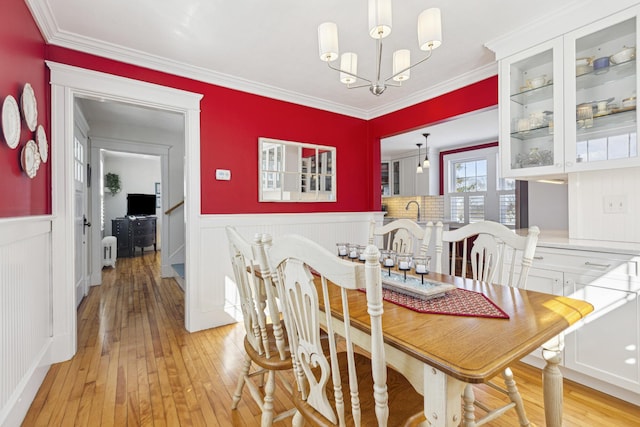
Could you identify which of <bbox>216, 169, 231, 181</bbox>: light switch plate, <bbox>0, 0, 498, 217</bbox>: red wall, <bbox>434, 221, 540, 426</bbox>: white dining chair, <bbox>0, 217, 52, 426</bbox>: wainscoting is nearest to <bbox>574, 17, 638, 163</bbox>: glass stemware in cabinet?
<bbox>0, 0, 498, 217</bbox>: red wall

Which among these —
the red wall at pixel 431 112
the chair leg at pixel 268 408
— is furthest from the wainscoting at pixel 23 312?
the red wall at pixel 431 112

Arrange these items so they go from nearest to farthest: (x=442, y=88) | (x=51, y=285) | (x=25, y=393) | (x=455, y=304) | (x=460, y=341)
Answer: (x=460, y=341) < (x=455, y=304) < (x=25, y=393) < (x=51, y=285) < (x=442, y=88)

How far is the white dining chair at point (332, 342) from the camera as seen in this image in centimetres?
78

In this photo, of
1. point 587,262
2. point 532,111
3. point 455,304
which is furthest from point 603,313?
point 532,111

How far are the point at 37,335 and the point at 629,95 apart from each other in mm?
4030

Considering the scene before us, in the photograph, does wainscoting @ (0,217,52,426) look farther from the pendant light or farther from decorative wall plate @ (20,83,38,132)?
the pendant light

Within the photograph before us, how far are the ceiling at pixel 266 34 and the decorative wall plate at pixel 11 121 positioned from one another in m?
0.81

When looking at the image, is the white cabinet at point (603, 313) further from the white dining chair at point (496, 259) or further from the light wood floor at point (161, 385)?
the white dining chair at point (496, 259)

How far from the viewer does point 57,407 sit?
176 cm

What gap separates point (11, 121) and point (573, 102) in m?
3.37

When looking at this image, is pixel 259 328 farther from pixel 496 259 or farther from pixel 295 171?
pixel 295 171

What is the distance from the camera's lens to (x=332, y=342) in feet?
2.92

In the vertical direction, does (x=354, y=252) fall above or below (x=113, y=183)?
below

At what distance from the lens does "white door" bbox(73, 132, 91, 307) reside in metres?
3.42
